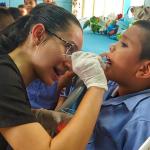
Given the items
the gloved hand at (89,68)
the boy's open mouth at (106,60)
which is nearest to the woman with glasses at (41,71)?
the gloved hand at (89,68)

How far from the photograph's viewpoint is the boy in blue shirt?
3.22 ft

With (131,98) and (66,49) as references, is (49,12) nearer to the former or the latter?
(66,49)

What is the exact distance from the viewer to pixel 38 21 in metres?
1.03

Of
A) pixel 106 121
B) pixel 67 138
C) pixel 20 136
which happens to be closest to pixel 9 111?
pixel 20 136

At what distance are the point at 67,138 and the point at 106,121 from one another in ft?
1.01

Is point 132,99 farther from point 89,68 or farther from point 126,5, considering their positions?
point 126,5

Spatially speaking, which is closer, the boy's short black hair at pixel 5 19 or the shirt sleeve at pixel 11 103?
the shirt sleeve at pixel 11 103

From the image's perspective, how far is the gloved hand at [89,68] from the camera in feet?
3.27

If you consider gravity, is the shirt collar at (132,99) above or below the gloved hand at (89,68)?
below

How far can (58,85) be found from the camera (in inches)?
66.0

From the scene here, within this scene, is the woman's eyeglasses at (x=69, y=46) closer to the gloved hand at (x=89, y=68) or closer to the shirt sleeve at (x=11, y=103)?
the gloved hand at (x=89, y=68)

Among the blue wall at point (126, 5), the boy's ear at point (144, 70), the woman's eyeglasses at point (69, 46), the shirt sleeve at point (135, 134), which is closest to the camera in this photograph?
the shirt sleeve at point (135, 134)

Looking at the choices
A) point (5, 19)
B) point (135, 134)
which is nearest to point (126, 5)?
point (5, 19)

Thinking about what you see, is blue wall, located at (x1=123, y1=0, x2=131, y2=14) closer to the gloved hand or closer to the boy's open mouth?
the boy's open mouth
